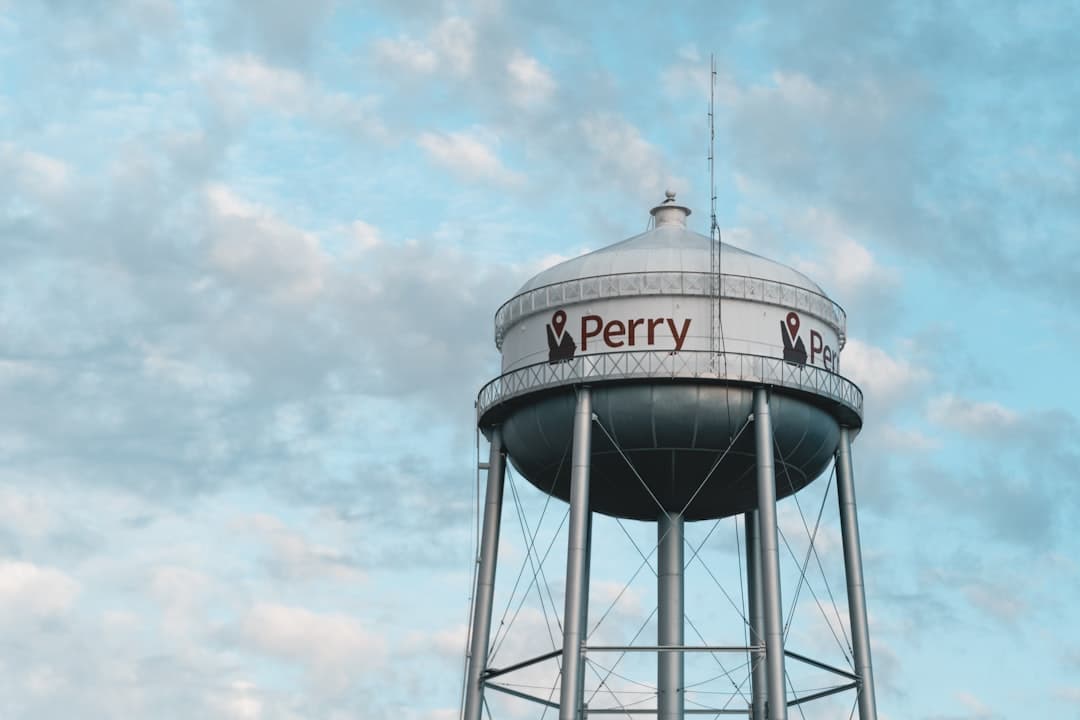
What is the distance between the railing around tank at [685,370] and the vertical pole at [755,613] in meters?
5.39

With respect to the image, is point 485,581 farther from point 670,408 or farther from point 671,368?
point 671,368

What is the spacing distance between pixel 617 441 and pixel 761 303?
4.21 metres

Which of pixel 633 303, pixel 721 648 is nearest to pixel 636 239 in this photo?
pixel 633 303

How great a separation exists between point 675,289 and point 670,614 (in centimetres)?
775

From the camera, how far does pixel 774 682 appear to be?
123ft

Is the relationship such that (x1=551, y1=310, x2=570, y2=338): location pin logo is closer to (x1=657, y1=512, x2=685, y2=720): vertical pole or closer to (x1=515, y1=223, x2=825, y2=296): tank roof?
(x1=515, y1=223, x2=825, y2=296): tank roof

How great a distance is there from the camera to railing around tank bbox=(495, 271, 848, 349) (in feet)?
133

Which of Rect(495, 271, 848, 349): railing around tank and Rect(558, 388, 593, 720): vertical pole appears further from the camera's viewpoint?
Rect(495, 271, 848, 349): railing around tank

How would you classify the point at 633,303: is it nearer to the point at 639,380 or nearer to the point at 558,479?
the point at 639,380

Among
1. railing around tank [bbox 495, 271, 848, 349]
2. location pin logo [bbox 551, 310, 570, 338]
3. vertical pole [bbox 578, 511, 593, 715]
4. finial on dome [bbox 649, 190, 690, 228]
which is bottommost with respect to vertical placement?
vertical pole [bbox 578, 511, 593, 715]

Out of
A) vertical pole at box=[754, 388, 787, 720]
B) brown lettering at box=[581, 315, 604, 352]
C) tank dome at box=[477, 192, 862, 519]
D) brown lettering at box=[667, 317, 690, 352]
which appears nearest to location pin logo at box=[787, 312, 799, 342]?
tank dome at box=[477, 192, 862, 519]

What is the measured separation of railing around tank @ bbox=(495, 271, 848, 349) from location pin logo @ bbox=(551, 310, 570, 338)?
0.67 ft

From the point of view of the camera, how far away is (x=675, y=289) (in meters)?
40.4

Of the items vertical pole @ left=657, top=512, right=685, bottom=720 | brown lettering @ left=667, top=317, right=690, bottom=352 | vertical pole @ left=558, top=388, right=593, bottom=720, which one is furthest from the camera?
vertical pole @ left=657, top=512, right=685, bottom=720
